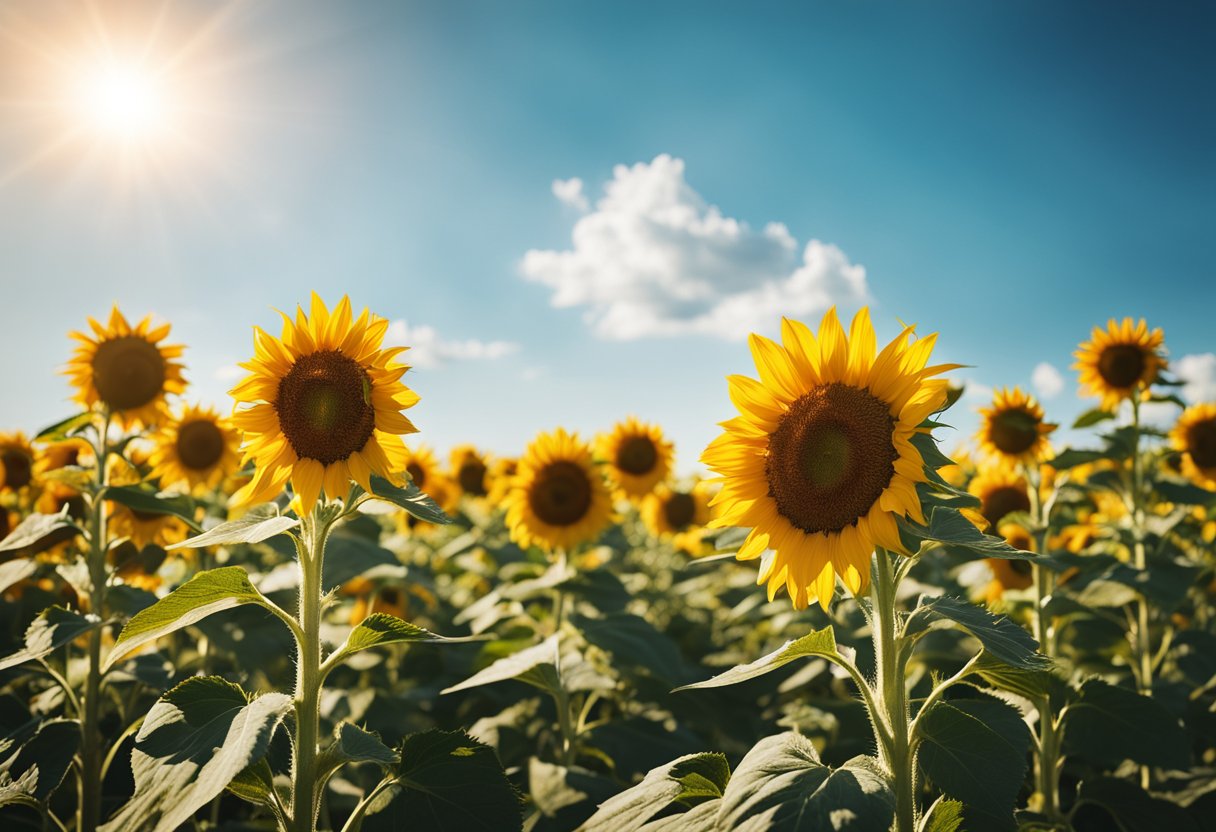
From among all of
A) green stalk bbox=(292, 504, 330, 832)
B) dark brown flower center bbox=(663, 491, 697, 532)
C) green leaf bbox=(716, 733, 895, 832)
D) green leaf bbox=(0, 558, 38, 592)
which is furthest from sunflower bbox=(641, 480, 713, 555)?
green leaf bbox=(716, 733, 895, 832)

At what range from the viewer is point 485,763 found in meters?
2.60

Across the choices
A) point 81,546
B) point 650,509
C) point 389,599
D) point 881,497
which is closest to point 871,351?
point 881,497

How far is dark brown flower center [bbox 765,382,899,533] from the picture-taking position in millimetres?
2391

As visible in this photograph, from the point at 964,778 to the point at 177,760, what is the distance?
2.34m

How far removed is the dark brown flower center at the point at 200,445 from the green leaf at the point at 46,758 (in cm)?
314

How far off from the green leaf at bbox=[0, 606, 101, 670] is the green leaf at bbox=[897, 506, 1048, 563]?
320 cm

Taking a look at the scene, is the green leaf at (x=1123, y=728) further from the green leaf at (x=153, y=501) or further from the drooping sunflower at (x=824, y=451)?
the green leaf at (x=153, y=501)

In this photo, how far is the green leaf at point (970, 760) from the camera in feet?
7.41

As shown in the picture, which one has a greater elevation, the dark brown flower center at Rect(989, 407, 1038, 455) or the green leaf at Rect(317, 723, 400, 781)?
the dark brown flower center at Rect(989, 407, 1038, 455)

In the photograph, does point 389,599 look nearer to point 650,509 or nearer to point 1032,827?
point 650,509

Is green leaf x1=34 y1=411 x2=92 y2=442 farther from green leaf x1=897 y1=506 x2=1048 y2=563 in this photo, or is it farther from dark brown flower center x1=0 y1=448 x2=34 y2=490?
green leaf x1=897 y1=506 x2=1048 y2=563

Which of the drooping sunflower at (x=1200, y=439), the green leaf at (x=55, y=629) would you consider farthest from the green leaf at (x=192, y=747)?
the drooping sunflower at (x=1200, y=439)

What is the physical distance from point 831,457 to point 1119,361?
4736mm

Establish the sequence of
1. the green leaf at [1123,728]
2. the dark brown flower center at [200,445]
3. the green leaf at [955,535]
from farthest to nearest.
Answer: the dark brown flower center at [200,445] < the green leaf at [1123,728] < the green leaf at [955,535]
